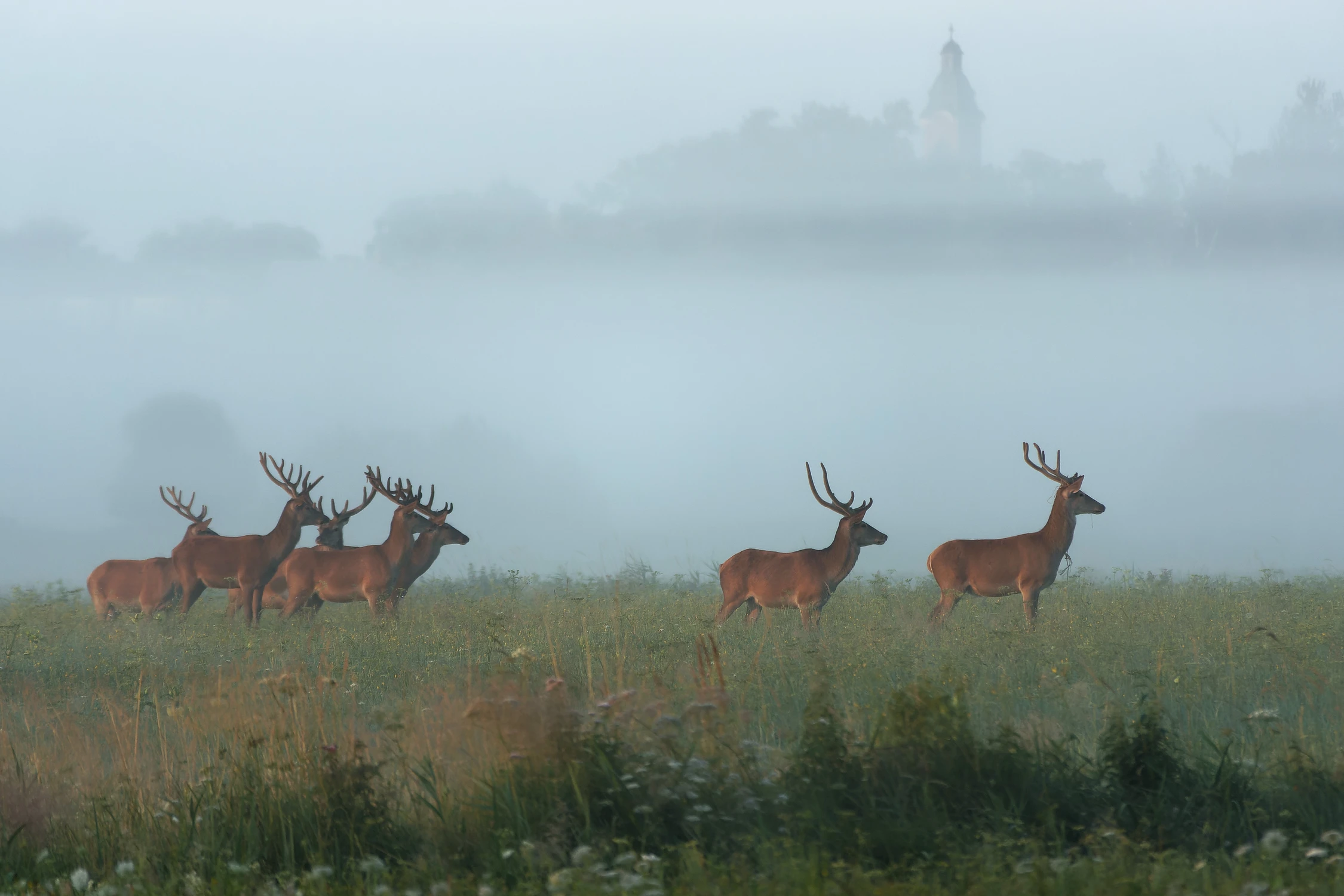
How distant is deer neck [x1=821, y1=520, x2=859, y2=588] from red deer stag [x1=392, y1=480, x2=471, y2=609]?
5.54m

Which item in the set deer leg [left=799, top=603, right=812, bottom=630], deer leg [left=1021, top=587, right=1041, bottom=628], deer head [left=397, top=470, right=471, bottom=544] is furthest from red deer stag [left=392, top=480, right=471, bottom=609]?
deer leg [left=1021, top=587, right=1041, bottom=628]

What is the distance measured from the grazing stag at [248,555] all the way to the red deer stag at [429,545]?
167 cm

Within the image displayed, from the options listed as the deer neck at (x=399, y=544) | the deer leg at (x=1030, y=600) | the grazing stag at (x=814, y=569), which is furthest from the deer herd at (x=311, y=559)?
the deer leg at (x=1030, y=600)

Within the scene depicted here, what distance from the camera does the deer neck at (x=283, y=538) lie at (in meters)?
16.4

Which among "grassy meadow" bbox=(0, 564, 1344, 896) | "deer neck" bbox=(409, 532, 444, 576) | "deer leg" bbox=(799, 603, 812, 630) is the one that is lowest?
"grassy meadow" bbox=(0, 564, 1344, 896)

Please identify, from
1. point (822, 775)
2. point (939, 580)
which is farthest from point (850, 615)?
point (822, 775)

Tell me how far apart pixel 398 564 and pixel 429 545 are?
50 centimetres

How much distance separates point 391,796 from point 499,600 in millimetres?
12393

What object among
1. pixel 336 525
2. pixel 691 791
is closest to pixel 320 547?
pixel 336 525

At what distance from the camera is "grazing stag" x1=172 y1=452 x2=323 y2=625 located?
16.3 meters

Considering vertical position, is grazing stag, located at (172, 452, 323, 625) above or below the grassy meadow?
above

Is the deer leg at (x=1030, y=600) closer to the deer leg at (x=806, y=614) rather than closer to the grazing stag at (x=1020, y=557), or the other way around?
the grazing stag at (x=1020, y=557)

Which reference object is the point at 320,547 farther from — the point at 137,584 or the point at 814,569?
the point at 814,569

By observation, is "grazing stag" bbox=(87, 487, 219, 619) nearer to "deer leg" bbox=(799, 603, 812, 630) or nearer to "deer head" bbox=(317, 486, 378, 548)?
"deer head" bbox=(317, 486, 378, 548)
